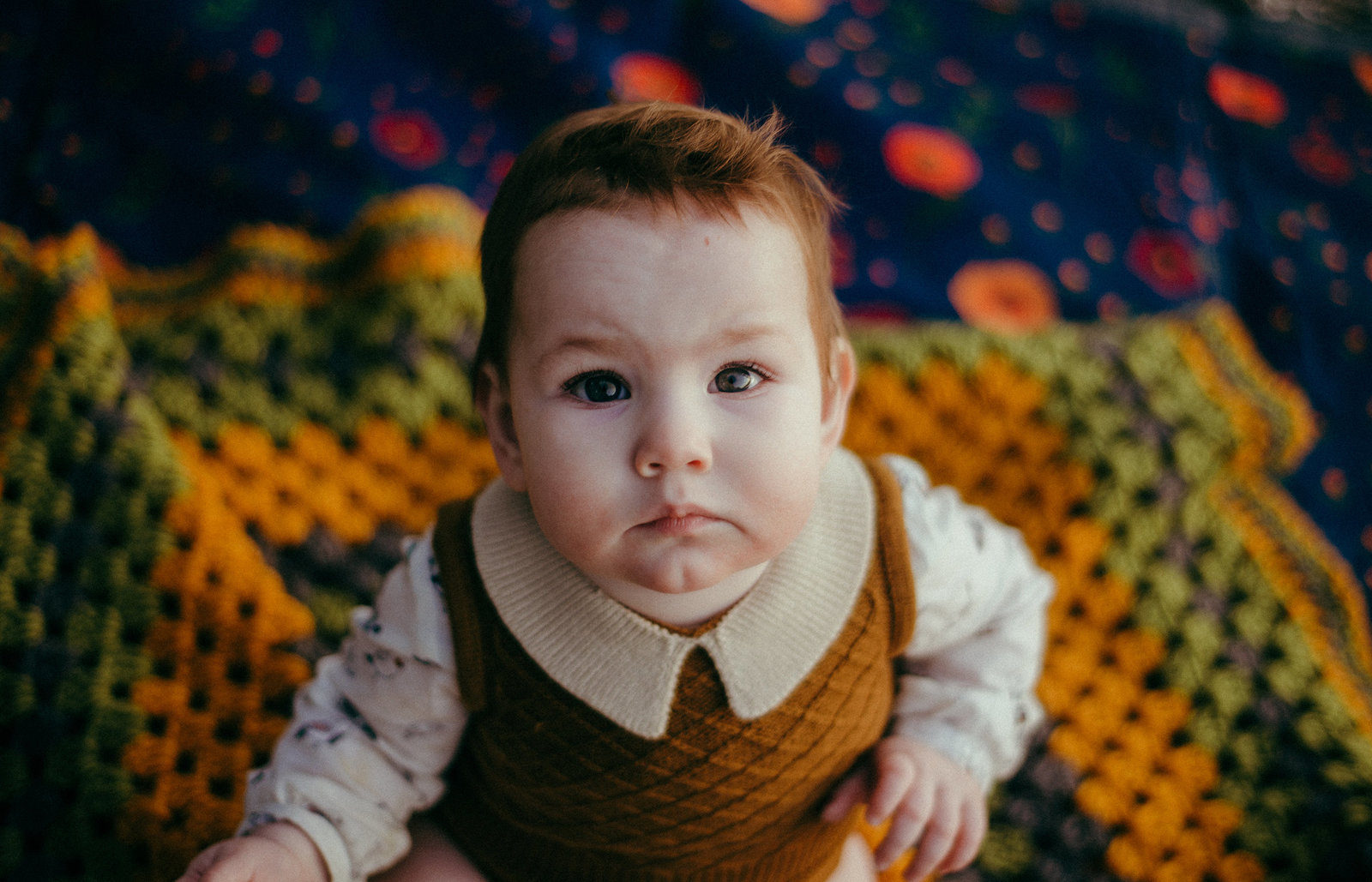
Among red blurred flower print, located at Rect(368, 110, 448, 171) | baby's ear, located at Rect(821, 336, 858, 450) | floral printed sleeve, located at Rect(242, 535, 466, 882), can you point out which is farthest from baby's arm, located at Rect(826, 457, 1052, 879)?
red blurred flower print, located at Rect(368, 110, 448, 171)

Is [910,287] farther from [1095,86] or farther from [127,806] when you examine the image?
[127,806]

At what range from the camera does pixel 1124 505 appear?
1.01m

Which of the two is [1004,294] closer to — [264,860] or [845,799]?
[845,799]

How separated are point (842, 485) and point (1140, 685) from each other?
0.47 m

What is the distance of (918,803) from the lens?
0.70 metres

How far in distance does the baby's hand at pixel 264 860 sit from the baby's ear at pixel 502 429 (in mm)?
293

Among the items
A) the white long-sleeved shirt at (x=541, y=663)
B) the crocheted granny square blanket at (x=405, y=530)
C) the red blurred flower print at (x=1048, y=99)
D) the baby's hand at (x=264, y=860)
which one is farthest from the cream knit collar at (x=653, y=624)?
the red blurred flower print at (x=1048, y=99)

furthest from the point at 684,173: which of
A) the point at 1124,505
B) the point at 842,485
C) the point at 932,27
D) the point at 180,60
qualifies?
the point at 932,27

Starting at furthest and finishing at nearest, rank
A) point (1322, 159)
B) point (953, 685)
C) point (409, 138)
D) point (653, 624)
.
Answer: point (1322, 159), point (409, 138), point (953, 685), point (653, 624)

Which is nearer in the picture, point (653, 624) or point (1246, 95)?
point (653, 624)

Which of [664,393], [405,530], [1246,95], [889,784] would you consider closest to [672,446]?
[664,393]

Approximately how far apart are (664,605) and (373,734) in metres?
0.25

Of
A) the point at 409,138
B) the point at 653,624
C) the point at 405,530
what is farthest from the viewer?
the point at 409,138

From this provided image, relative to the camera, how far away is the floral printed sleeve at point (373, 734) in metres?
0.68
